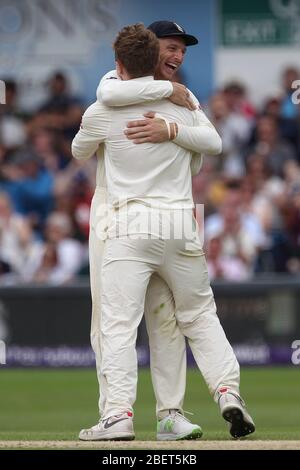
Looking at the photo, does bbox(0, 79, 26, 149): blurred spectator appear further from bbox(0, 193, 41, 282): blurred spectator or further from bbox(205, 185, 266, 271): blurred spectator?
bbox(205, 185, 266, 271): blurred spectator

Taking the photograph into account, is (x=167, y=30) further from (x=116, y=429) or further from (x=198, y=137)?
(x=116, y=429)

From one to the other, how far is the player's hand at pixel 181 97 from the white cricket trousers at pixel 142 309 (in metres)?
0.78

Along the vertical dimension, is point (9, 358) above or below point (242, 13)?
below

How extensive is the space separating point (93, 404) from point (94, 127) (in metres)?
4.96

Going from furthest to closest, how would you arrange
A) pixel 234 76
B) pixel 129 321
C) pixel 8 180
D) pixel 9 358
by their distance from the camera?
pixel 234 76
pixel 8 180
pixel 9 358
pixel 129 321

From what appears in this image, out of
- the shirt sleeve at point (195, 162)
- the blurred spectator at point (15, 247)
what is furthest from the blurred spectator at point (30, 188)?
the shirt sleeve at point (195, 162)

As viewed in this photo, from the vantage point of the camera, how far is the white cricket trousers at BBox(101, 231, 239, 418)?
748cm

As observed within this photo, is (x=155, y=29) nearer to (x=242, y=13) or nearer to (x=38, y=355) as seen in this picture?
(x=38, y=355)

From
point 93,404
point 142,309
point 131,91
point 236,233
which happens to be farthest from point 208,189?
point 131,91

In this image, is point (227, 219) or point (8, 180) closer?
point (227, 219)

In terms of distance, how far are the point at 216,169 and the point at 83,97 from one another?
2793 millimetres

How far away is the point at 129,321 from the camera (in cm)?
753

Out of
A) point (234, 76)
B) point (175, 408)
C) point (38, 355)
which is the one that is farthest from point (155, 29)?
point (234, 76)

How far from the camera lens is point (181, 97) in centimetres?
766
